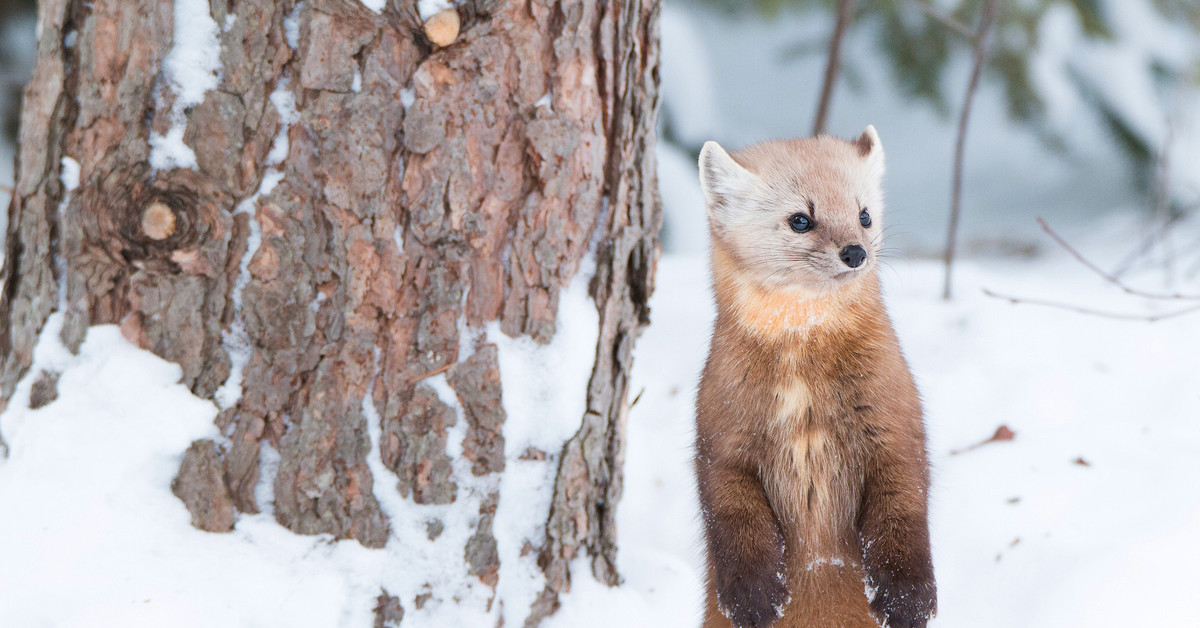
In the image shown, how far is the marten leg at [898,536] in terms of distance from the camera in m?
1.82

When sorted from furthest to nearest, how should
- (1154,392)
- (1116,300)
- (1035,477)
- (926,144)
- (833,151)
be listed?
1. (926,144)
2. (1116,300)
3. (1154,392)
4. (1035,477)
5. (833,151)

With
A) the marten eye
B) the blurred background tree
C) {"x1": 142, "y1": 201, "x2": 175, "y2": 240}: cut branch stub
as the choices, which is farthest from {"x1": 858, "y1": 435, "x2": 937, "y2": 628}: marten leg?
the blurred background tree

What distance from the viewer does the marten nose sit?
6.15 feet

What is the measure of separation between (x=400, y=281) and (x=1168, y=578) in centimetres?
197

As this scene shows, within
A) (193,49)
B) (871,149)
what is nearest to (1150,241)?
(871,149)

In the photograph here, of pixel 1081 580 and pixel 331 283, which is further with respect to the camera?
pixel 1081 580

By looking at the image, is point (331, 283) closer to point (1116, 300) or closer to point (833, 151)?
point (833, 151)

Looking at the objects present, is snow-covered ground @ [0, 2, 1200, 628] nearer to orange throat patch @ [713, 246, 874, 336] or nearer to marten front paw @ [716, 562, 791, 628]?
orange throat patch @ [713, 246, 874, 336]

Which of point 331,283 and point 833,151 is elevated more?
point 833,151

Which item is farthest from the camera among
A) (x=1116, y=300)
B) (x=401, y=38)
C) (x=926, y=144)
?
(x=926, y=144)

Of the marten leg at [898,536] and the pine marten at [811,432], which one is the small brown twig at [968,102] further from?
the marten leg at [898,536]

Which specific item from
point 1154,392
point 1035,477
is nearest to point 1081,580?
point 1035,477

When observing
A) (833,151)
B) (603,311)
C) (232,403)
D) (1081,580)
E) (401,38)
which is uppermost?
(401,38)

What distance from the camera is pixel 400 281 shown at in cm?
207
